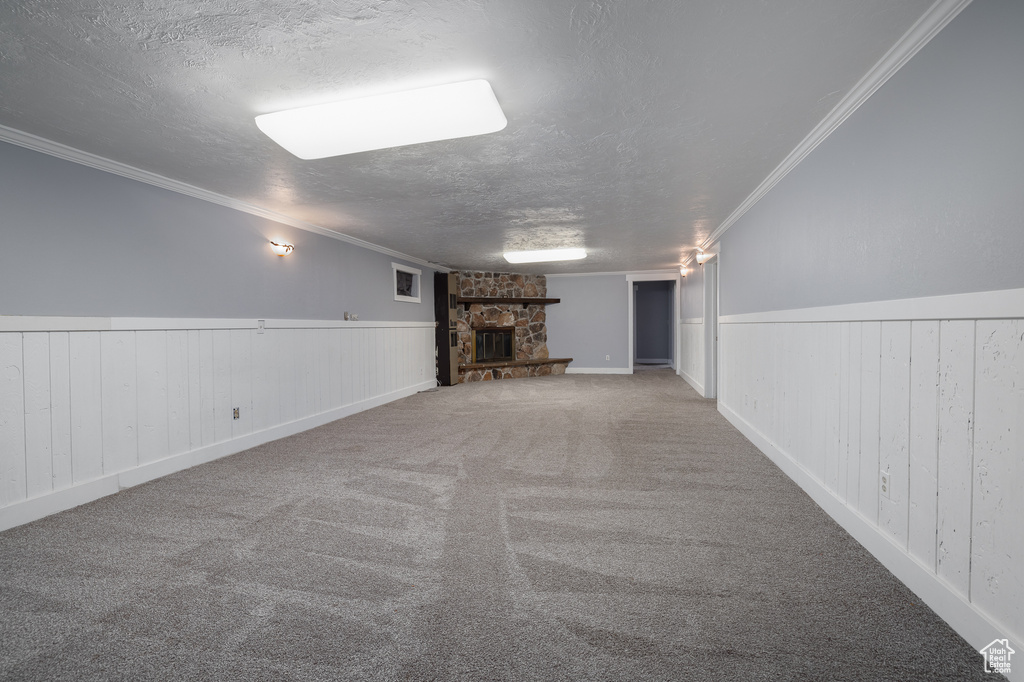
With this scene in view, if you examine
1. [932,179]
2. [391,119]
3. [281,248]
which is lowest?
[932,179]

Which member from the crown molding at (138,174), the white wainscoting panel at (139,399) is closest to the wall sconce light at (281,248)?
the crown molding at (138,174)

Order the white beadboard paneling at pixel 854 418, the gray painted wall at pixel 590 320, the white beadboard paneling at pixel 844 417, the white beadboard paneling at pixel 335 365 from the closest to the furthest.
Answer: the white beadboard paneling at pixel 854 418, the white beadboard paneling at pixel 844 417, the white beadboard paneling at pixel 335 365, the gray painted wall at pixel 590 320

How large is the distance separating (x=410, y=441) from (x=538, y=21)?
3.37 m

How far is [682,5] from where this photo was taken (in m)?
1.55

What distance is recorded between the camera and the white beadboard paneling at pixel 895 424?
180 cm

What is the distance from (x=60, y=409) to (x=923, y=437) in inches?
167

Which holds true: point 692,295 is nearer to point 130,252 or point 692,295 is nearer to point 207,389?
point 207,389

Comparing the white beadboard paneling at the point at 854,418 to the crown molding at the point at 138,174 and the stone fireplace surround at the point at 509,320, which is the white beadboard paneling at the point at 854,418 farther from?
the stone fireplace surround at the point at 509,320

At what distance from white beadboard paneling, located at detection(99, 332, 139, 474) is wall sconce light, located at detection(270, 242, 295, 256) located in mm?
1508

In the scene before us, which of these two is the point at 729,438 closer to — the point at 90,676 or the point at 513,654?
the point at 513,654

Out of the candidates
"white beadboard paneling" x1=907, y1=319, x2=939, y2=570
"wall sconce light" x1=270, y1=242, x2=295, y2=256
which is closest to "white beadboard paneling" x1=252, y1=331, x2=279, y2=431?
"wall sconce light" x1=270, y1=242, x2=295, y2=256

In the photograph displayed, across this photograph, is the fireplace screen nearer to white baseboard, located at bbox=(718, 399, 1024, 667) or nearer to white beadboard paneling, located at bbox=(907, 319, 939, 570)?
white baseboard, located at bbox=(718, 399, 1024, 667)

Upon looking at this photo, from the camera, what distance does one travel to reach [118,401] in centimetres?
298

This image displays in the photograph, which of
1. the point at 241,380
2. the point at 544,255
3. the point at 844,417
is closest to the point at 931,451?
the point at 844,417
